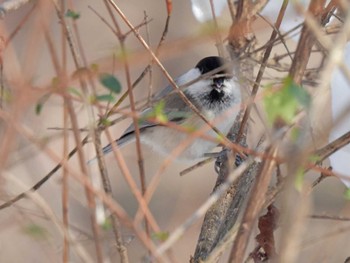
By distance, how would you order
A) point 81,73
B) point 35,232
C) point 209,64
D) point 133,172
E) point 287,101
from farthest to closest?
point 133,172
point 209,64
point 35,232
point 81,73
point 287,101

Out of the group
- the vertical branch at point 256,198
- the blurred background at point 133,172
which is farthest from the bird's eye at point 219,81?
the vertical branch at point 256,198

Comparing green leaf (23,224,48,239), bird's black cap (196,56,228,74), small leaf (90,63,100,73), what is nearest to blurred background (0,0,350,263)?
bird's black cap (196,56,228,74)

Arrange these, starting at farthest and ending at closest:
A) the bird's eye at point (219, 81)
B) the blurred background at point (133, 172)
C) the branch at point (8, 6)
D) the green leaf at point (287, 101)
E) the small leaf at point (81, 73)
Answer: the blurred background at point (133, 172) → the bird's eye at point (219, 81) → the branch at point (8, 6) → the small leaf at point (81, 73) → the green leaf at point (287, 101)

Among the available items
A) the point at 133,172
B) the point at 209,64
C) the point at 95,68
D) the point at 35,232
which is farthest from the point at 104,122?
the point at 133,172

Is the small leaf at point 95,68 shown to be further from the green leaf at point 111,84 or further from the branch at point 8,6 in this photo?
the branch at point 8,6

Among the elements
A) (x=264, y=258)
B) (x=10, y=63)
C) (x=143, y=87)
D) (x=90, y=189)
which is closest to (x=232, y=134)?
(x=264, y=258)

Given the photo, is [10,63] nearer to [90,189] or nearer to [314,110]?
[90,189]

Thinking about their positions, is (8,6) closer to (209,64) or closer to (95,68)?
(95,68)

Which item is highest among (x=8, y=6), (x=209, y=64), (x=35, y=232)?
(x=209, y=64)

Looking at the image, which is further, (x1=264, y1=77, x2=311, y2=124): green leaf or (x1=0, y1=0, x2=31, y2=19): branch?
(x1=0, y1=0, x2=31, y2=19): branch

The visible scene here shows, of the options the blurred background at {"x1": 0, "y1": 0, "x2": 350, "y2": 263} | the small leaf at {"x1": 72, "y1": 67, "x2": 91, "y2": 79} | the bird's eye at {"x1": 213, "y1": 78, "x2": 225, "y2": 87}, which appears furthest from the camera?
the blurred background at {"x1": 0, "y1": 0, "x2": 350, "y2": 263}

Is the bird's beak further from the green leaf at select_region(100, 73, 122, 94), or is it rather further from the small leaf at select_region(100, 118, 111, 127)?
the green leaf at select_region(100, 73, 122, 94)
